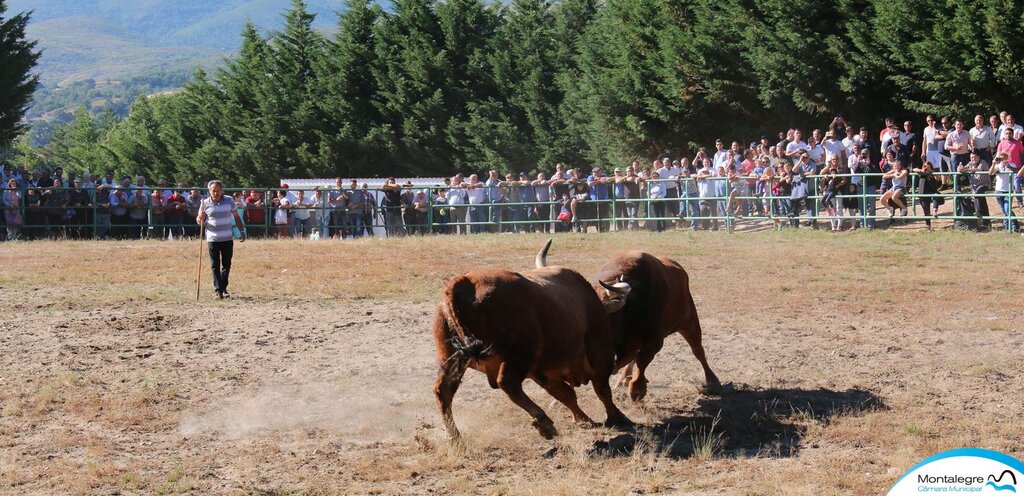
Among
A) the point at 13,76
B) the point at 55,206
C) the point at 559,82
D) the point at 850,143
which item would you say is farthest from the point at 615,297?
the point at 13,76

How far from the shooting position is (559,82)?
37156 mm

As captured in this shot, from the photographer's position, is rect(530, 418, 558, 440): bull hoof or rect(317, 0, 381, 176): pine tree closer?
rect(530, 418, 558, 440): bull hoof

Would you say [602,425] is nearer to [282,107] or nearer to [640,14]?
[640,14]

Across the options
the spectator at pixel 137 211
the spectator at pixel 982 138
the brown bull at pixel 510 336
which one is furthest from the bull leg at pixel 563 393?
the spectator at pixel 137 211

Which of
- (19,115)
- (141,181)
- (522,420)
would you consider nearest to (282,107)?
(19,115)

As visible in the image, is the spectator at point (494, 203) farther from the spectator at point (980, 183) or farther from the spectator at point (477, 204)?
the spectator at point (980, 183)

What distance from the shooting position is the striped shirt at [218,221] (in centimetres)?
1548

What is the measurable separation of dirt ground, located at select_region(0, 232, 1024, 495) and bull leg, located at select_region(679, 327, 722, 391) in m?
0.14

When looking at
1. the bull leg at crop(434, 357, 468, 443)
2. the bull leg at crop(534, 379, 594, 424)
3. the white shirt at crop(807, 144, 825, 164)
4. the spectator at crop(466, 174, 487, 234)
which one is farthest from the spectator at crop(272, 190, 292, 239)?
the bull leg at crop(434, 357, 468, 443)

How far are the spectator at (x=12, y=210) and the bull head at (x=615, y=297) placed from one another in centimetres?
2126

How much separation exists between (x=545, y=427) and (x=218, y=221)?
894 cm

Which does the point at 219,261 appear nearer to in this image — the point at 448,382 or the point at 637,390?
the point at 637,390

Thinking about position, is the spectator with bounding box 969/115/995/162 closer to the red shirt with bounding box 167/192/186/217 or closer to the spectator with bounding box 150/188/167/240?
the red shirt with bounding box 167/192/186/217

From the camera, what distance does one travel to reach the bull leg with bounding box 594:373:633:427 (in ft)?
27.5
